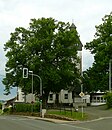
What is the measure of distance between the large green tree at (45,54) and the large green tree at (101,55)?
3.28m

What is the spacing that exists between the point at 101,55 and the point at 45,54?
1023 centimetres

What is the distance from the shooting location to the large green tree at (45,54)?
2744 inches

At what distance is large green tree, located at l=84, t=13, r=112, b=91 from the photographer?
231 feet

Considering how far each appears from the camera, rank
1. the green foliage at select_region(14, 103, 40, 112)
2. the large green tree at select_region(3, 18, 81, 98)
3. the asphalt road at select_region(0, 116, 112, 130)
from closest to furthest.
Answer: the asphalt road at select_region(0, 116, 112, 130)
the green foliage at select_region(14, 103, 40, 112)
the large green tree at select_region(3, 18, 81, 98)

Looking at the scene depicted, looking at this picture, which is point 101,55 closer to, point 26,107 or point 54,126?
point 26,107

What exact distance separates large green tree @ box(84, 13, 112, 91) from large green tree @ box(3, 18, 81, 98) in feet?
10.8

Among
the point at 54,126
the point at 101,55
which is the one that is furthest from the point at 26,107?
the point at 54,126

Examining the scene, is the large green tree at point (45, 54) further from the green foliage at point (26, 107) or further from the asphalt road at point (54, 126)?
the asphalt road at point (54, 126)

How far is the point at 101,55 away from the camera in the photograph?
231 feet

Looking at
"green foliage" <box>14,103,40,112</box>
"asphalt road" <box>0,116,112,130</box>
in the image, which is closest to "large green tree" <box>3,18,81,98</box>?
"green foliage" <box>14,103,40,112</box>

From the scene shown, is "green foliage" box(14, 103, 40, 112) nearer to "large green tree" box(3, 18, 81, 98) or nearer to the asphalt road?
"large green tree" box(3, 18, 81, 98)

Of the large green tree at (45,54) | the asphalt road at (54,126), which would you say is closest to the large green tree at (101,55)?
the large green tree at (45,54)

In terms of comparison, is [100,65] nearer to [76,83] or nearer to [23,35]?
[76,83]

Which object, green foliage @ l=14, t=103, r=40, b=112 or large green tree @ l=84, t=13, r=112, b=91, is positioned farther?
large green tree @ l=84, t=13, r=112, b=91
